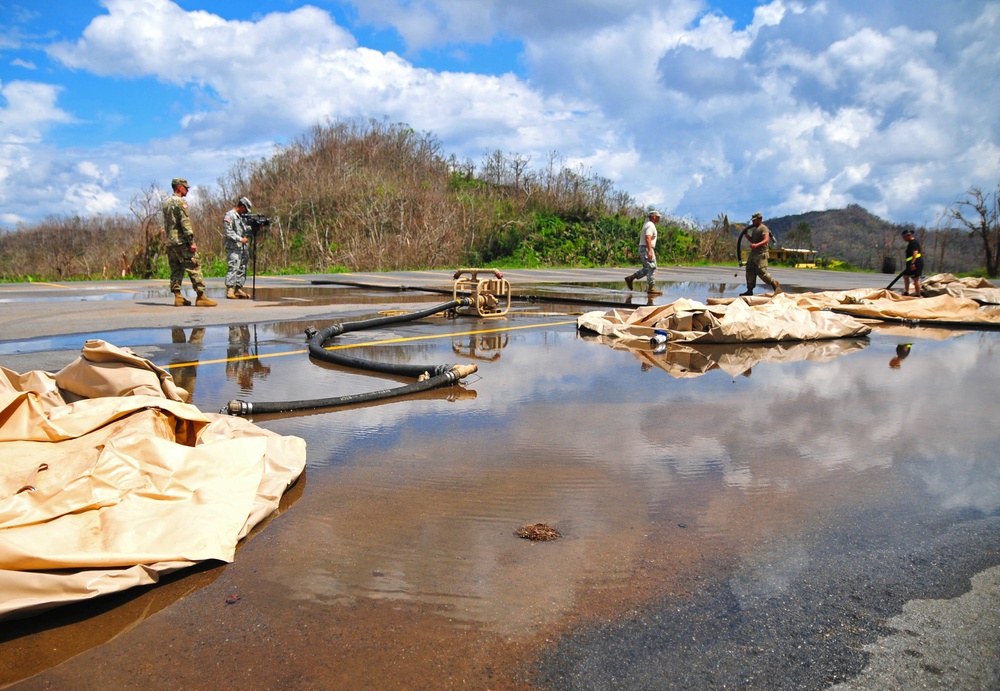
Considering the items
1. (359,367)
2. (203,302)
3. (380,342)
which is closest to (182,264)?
(203,302)

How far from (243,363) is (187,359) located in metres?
0.66

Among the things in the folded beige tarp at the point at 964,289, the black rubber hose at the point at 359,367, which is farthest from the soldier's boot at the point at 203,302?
the folded beige tarp at the point at 964,289

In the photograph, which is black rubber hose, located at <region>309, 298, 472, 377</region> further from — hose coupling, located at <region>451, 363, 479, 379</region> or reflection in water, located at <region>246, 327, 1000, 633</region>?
reflection in water, located at <region>246, 327, 1000, 633</region>

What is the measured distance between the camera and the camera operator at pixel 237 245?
13547 millimetres

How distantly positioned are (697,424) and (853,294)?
31.4 ft

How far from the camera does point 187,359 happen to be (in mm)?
7348

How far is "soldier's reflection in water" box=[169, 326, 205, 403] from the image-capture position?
627 centimetres

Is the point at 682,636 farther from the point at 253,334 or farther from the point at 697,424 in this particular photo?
the point at 253,334

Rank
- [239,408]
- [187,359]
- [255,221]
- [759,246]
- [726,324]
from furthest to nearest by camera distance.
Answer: [759,246], [255,221], [726,324], [187,359], [239,408]

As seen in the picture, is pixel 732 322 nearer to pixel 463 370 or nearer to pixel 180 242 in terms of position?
pixel 463 370

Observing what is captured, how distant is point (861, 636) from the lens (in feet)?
7.87

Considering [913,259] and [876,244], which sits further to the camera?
[876,244]

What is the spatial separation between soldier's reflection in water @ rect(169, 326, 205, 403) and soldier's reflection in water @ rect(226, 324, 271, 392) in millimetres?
314

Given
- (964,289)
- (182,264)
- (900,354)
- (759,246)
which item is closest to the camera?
(900,354)
